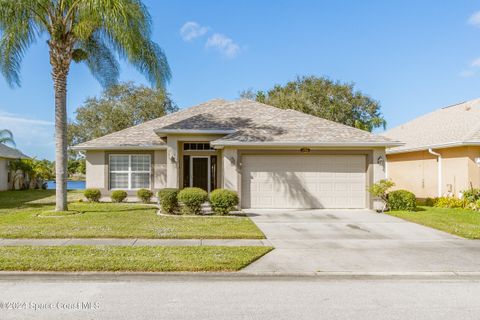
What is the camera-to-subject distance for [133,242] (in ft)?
27.6

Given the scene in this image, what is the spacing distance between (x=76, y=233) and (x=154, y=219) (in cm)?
313

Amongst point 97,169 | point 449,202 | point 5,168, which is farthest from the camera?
point 5,168

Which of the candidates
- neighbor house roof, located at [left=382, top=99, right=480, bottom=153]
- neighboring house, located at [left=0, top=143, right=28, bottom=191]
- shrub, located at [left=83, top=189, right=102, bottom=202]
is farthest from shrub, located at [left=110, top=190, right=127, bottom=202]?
neighbor house roof, located at [left=382, top=99, right=480, bottom=153]

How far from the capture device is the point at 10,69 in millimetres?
13625

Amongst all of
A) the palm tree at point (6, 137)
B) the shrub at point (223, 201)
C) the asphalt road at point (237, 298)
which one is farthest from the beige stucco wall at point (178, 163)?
the palm tree at point (6, 137)

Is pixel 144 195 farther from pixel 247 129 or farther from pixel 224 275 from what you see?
pixel 224 275

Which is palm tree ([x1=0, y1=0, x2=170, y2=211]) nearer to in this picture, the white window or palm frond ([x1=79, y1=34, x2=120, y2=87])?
palm frond ([x1=79, y1=34, x2=120, y2=87])

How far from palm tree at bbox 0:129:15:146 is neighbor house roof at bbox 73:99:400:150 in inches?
615

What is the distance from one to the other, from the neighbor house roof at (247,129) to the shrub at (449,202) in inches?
156

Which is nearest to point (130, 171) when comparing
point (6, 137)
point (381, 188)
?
point (381, 188)

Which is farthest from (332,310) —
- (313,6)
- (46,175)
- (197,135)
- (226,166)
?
(46,175)

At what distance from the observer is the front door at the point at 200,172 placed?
701 inches

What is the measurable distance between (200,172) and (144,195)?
9.97 ft

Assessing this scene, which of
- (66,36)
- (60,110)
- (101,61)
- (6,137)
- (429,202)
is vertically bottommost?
(429,202)
